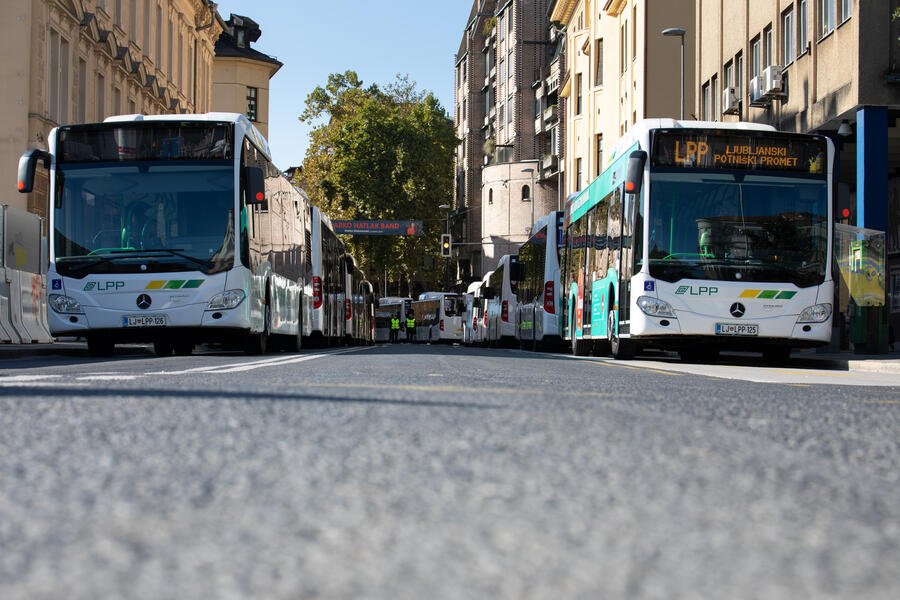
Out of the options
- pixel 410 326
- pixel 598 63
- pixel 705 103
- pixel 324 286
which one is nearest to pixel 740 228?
pixel 324 286

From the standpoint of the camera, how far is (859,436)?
3451 mm

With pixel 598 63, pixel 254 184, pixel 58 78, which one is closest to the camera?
pixel 254 184

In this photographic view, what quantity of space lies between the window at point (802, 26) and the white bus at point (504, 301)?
12.5 m

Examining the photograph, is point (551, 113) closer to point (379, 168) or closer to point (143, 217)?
point (379, 168)

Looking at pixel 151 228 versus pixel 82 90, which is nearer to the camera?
pixel 151 228

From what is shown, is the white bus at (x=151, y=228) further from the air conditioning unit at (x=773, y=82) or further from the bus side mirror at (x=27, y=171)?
the air conditioning unit at (x=773, y=82)

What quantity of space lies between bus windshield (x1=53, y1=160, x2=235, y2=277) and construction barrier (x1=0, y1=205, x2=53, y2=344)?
3626 mm

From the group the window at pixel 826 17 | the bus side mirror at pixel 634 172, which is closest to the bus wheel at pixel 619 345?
the bus side mirror at pixel 634 172

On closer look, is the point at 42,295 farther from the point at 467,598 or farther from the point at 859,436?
the point at 467,598

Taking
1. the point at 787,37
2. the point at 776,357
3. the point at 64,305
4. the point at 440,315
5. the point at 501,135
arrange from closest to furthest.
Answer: the point at 64,305 → the point at 776,357 → the point at 787,37 → the point at 440,315 → the point at 501,135

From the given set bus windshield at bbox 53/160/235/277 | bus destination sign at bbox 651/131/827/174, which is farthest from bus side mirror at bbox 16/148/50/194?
bus destination sign at bbox 651/131/827/174

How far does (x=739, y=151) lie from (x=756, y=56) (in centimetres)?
1488

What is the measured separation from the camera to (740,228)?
15.6m

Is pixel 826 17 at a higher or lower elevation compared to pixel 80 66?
lower
